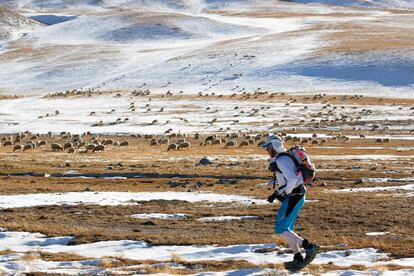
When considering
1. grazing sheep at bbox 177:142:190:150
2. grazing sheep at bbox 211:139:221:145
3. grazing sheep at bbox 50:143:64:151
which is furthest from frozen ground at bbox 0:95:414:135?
grazing sheep at bbox 50:143:64:151

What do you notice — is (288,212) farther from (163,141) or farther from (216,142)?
(163,141)

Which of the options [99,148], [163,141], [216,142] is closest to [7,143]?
[99,148]

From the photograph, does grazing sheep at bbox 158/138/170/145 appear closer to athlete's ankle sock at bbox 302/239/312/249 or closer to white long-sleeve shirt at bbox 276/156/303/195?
athlete's ankle sock at bbox 302/239/312/249

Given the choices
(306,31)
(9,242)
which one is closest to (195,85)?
(306,31)

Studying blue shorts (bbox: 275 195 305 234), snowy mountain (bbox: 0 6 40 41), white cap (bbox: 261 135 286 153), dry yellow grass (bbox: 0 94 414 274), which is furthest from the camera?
snowy mountain (bbox: 0 6 40 41)

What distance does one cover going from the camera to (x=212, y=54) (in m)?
118

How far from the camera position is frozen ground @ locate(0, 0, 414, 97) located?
9769 cm

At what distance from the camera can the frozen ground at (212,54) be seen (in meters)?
97.7

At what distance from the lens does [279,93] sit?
291 feet

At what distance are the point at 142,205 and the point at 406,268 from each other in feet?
34.5

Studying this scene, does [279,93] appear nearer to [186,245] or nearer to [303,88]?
[303,88]

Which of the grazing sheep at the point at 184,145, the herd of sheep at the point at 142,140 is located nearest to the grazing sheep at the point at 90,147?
the herd of sheep at the point at 142,140

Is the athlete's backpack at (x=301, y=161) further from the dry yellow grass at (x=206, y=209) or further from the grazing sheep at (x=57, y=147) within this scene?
the grazing sheep at (x=57, y=147)

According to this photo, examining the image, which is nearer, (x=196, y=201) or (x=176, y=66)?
(x=196, y=201)
